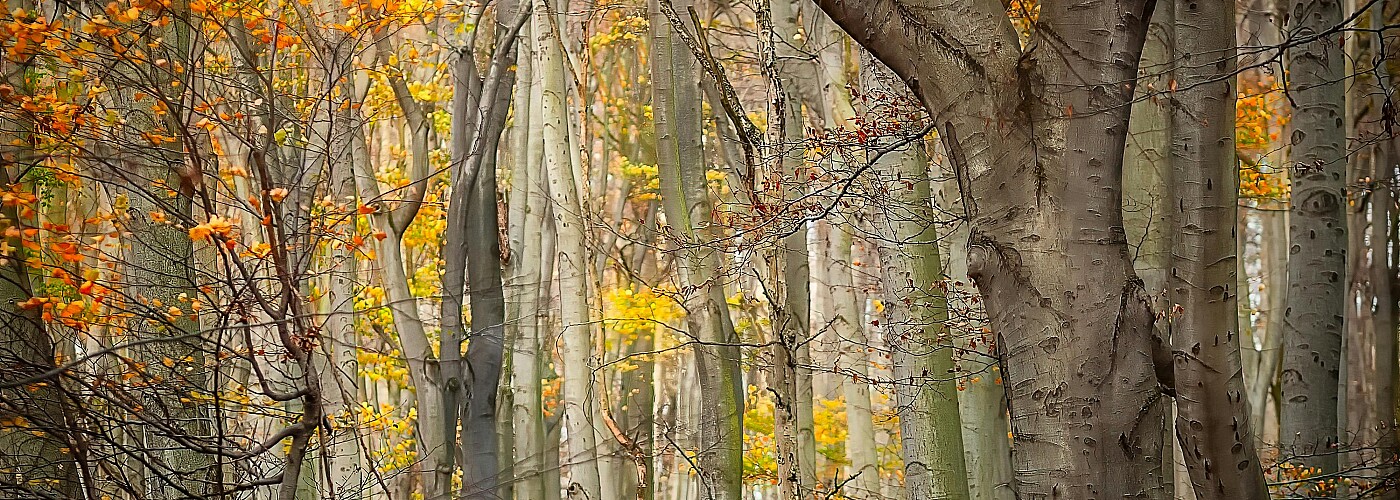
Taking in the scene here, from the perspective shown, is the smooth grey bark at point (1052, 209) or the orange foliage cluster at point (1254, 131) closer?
the smooth grey bark at point (1052, 209)

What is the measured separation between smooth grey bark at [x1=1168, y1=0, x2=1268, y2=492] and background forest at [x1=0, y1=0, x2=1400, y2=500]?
16mm

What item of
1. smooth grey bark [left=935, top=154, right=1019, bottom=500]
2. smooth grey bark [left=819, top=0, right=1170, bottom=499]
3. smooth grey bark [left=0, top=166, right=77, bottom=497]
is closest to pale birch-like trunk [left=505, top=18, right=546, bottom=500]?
smooth grey bark [left=935, top=154, right=1019, bottom=500]

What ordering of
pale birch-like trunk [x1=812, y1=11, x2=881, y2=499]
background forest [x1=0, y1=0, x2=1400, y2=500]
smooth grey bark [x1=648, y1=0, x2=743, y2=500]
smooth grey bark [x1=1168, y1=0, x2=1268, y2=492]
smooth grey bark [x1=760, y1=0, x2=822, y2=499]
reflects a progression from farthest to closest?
pale birch-like trunk [x1=812, y1=11, x2=881, y2=499] → smooth grey bark [x1=648, y1=0, x2=743, y2=500] → smooth grey bark [x1=760, y1=0, x2=822, y2=499] → smooth grey bark [x1=1168, y1=0, x2=1268, y2=492] → background forest [x1=0, y1=0, x2=1400, y2=500]

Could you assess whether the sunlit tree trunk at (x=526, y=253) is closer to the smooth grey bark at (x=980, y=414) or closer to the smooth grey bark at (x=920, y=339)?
the smooth grey bark at (x=920, y=339)

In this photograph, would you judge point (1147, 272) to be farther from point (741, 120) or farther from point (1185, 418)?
point (741, 120)

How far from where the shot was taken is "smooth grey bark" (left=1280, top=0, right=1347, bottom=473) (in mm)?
8492

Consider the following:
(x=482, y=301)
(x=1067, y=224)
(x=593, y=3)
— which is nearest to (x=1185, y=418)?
(x=1067, y=224)

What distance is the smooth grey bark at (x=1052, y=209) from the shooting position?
4410mm

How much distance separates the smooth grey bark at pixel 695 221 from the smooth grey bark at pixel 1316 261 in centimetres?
440

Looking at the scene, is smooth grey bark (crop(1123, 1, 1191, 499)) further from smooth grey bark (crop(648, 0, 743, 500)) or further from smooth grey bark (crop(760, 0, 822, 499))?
smooth grey bark (crop(648, 0, 743, 500))

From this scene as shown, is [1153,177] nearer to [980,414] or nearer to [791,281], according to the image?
[980,414]

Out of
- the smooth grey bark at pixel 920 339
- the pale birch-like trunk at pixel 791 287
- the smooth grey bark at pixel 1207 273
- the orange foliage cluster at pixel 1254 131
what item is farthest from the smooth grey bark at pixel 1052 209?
the orange foliage cluster at pixel 1254 131

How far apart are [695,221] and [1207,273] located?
4.68 m

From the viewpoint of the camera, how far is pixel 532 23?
33.6ft
